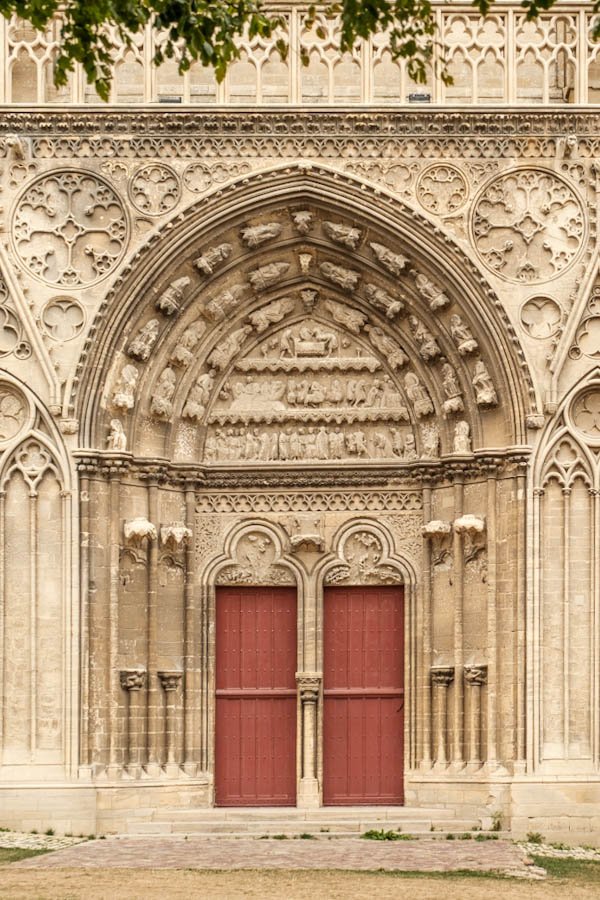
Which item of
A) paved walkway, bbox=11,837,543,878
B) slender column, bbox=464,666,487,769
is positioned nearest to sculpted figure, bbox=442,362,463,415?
slender column, bbox=464,666,487,769

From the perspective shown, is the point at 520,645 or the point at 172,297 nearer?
the point at 520,645

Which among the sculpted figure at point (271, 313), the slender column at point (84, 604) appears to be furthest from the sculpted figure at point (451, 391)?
the slender column at point (84, 604)

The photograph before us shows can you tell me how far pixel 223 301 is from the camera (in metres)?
21.3

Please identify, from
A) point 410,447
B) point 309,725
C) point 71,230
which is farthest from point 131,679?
point 71,230

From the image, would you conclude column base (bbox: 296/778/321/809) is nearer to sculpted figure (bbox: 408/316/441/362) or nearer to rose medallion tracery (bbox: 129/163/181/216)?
sculpted figure (bbox: 408/316/441/362)

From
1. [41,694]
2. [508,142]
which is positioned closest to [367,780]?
[41,694]

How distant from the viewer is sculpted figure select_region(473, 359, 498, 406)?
67.4 ft

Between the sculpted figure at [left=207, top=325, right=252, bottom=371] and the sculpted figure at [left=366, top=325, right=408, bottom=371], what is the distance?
1.52 metres

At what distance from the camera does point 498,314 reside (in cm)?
2047

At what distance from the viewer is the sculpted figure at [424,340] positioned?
21.1 metres

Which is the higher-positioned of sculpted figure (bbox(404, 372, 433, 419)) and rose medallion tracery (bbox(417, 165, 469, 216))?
rose medallion tracery (bbox(417, 165, 469, 216))

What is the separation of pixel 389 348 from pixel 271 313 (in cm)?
148

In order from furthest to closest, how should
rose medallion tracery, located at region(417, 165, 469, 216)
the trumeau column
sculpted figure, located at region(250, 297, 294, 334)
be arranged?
sculpted figure, located at region(250, 297, 294, 334)
rose medallion tracery, located at region(417, 165, 469, 216)
the trumeau column

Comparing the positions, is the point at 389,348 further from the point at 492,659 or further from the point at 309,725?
the point at 309,725
